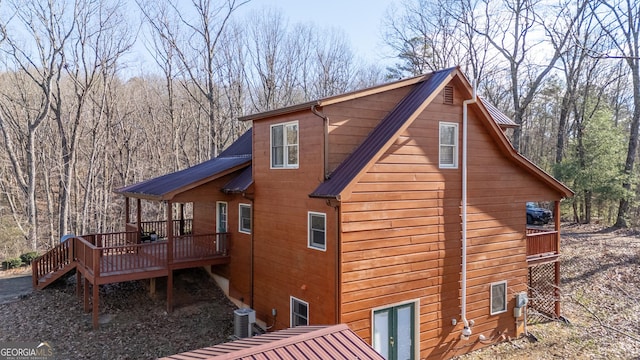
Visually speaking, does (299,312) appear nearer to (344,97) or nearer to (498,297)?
(344,97)

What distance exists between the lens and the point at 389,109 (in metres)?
10.2

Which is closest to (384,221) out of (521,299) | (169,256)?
(521,299)

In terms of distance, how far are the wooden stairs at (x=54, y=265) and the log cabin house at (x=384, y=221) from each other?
2.38ft

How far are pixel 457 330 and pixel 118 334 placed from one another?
9.16m

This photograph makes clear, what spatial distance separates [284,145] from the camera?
10.6 meters

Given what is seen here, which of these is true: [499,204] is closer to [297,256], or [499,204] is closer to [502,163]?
[502,163]

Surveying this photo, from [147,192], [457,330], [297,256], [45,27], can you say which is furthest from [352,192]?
[45,27]

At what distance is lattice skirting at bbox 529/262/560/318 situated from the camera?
1320cm

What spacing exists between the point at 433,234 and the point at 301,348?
5.54 m

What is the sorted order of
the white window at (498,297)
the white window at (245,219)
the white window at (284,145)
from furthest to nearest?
1. the white window at (245,219)
2. the white window at (498,297)
3. the white window at (284,145)

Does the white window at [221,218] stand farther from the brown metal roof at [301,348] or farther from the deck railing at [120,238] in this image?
the brown metal roof at [301,348]

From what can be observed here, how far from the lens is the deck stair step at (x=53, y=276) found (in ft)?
42.5

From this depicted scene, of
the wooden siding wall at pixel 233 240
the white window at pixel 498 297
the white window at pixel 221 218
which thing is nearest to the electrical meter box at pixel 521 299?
the white window at pixel 498 297

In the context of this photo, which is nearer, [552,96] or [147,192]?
[147,192]
